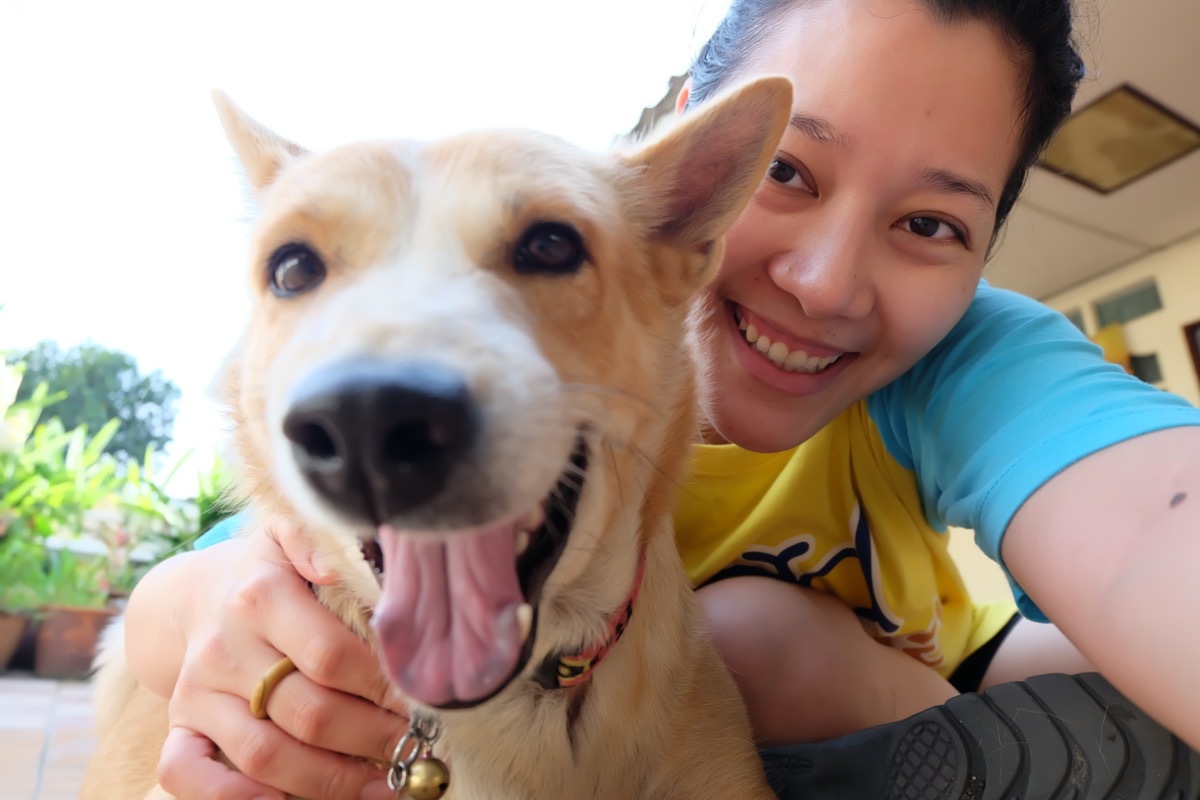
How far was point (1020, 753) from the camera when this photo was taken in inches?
39.5

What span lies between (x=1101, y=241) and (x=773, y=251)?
4.38 meters

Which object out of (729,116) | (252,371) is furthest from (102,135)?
(729,116)

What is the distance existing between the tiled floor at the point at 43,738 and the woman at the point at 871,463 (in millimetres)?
1400

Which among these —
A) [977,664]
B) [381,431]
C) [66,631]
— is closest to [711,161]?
[381,431]

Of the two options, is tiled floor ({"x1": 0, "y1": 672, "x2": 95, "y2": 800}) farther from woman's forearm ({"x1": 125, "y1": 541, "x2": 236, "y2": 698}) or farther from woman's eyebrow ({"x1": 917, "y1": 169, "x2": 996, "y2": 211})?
woman's eyebrow ({"x1": 917, "y1": 169, "x2": 996, "y2": 211})

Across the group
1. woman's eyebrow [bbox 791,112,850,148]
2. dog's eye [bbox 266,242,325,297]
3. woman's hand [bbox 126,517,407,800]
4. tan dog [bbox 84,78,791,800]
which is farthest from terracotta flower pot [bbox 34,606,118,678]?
woman's eyebrow [bbox 791,112,850,148]

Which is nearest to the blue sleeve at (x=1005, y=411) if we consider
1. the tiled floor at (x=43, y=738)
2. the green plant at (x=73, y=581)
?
the tiled floor at (x=43, y=738)

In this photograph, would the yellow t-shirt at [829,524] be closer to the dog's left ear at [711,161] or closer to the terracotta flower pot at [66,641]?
the dog's left ear at [711,161]

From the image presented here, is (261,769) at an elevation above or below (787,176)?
below

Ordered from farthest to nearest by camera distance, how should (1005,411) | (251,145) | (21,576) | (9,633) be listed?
(21,576)
(9,633)
(251,145)
(1005,411)

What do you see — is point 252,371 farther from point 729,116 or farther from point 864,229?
point 864,229

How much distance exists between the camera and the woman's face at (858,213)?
121cm

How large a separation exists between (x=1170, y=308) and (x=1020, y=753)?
16.2 feet

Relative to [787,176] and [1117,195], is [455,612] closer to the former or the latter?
[787,176]
